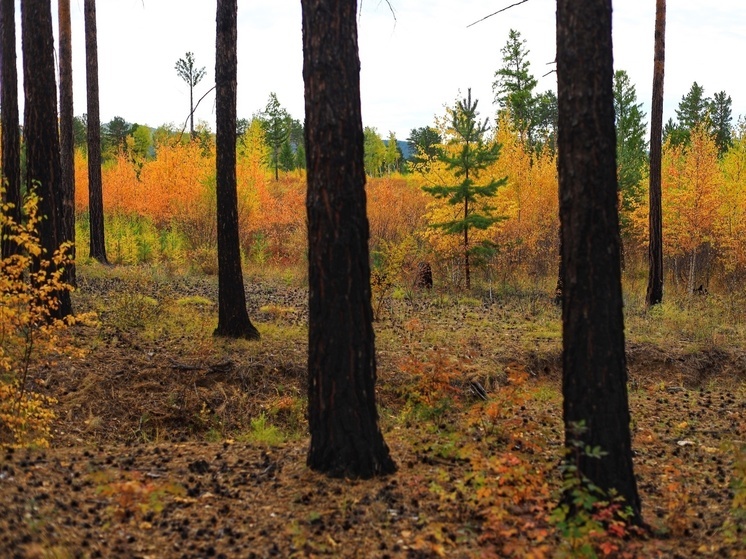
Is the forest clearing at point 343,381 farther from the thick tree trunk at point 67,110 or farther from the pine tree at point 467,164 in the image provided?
the pine tree at point 467,164

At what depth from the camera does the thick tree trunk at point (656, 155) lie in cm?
1325

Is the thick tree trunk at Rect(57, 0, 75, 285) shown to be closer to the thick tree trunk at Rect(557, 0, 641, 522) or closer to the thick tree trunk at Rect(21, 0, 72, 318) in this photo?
the thick tree trunk at Rect(21, 0, 72, 318)

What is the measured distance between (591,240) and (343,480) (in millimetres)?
2342

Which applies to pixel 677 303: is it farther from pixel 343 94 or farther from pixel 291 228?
pixel 291 228

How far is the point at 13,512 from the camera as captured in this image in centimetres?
326

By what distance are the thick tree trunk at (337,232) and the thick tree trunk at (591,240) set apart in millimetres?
1349

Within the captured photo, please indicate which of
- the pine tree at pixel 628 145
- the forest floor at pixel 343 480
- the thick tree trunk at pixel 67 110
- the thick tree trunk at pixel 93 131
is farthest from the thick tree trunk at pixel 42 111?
the pine tree at pixel 628 145

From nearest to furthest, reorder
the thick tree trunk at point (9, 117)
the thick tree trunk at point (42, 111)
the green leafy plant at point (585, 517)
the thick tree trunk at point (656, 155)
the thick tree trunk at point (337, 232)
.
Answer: the green leafy plant at point (585, 517) < the thick tree trunk at point (337, 232) < the thick tree trunk at point (42, 111) < the thick tree trunk at point (9, 117) < the thick tree trunk at point (656, 155)

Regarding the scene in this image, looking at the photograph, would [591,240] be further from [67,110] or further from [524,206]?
[524,206]

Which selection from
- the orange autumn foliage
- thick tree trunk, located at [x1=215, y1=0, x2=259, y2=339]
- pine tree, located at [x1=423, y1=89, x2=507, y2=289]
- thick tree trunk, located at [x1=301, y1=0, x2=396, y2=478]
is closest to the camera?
thick tree trunk, located at [x1=301, y1=0, x2=396, y2=478]

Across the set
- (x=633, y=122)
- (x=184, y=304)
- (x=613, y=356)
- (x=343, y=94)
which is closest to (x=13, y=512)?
(x=343, y=94)

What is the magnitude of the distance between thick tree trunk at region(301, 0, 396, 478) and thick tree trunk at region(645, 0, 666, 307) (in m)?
11.3

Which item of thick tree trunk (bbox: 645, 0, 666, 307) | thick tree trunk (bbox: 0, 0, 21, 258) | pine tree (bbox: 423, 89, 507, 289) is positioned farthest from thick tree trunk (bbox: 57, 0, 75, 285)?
thick tree trunk (bbox: 645, 0, 666, 307)

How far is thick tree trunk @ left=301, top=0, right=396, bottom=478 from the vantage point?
4.18 metres
